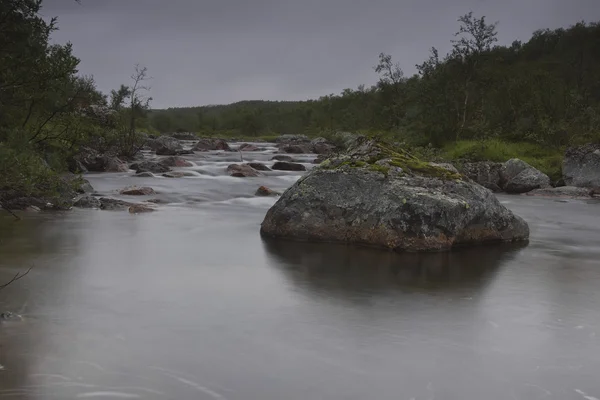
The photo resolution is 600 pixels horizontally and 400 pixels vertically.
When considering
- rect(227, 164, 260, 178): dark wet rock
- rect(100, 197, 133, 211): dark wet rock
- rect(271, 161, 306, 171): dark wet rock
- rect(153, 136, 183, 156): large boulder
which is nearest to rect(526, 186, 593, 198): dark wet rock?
rect(227, 164, 260, 178): dark wet rock

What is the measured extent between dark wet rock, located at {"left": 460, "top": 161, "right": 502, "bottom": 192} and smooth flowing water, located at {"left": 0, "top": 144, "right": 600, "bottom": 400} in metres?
12.8

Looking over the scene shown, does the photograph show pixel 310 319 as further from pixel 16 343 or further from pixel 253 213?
pixel 253 213

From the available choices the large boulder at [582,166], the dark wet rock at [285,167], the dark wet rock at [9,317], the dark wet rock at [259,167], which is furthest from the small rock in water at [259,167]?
the dark wet rock at [9,317]

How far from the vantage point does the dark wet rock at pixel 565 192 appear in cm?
2083

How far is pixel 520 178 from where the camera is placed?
2264cm

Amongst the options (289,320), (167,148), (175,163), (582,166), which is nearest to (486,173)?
(582,166)

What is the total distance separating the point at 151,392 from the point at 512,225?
8.28 meters

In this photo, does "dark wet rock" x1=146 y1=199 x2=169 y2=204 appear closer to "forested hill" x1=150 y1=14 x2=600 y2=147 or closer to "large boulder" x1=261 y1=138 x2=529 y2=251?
"large boulder" x1=261 y1=138 x2=529 y2=251

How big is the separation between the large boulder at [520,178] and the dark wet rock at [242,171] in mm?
10526

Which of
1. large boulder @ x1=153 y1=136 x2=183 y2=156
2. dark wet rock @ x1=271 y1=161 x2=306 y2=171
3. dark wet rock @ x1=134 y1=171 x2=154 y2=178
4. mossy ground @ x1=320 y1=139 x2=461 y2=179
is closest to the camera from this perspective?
mossy ground @ x1=320 y1=139 x2=461 y2=179

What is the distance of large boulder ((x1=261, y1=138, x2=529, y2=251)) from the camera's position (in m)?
9.43

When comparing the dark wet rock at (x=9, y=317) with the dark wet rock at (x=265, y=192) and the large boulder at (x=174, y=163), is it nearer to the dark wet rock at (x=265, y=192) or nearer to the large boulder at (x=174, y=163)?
the dark wet rock at (x=265, y=192)

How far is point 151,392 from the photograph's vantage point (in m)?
4.17

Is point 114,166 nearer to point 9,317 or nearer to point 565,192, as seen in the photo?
point 565,192
